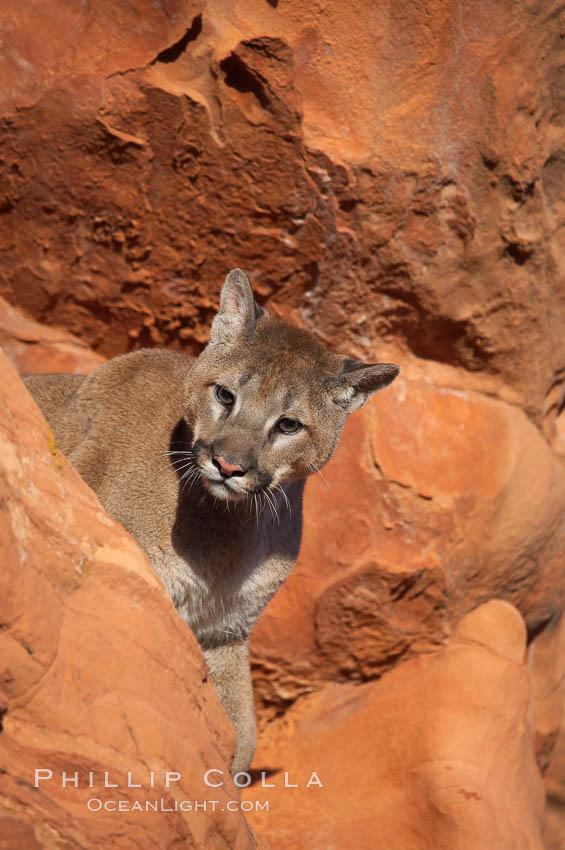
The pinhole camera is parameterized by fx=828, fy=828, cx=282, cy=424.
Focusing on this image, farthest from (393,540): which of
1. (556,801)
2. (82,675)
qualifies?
(82,675)

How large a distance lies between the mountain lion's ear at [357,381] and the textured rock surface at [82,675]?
4.61ft

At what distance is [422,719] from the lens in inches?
205

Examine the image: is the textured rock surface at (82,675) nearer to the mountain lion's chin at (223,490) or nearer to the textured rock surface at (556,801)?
the mountain lion's chin at (223,490)

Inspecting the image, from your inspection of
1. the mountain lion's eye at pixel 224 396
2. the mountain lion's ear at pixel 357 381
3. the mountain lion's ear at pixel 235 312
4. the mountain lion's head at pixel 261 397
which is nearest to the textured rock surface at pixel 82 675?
the mountain lion's head at pixel 261 397

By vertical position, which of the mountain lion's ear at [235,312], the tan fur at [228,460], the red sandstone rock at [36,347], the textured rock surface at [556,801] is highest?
the mountain lion's ear at [235,312]

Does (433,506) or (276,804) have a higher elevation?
(433,506)

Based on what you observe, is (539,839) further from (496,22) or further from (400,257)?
(496,22)

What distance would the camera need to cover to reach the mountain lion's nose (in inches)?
139

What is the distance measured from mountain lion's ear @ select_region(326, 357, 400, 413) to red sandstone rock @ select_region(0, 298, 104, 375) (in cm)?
262

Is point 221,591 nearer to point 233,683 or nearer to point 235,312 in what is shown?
point 233,683

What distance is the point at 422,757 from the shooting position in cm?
499

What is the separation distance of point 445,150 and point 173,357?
7.42 ft

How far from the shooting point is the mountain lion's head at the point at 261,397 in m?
3.63

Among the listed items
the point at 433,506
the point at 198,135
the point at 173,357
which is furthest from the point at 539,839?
the point at 198,135
